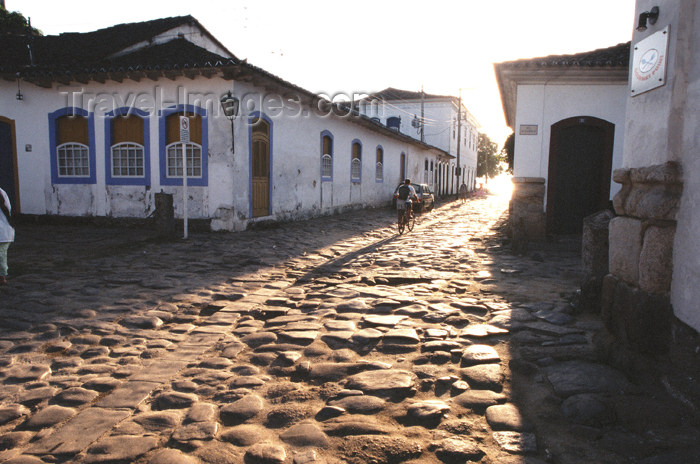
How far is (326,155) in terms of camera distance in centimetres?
1786

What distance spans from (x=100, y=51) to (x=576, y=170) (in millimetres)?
13790

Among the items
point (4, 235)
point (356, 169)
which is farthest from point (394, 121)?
point (4, 235)

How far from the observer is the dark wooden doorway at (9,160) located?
1390 centimetres

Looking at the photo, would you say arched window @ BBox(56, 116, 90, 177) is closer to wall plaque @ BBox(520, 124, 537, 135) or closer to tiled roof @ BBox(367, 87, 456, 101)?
wall plaque @ BBox(520, 124, 537, 135)

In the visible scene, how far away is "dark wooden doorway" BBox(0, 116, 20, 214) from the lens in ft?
45.6

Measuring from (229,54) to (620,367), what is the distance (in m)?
19.9

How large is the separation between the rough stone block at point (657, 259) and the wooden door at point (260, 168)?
10695 mm

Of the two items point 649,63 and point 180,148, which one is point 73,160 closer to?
point 180,148

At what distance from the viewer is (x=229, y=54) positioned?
20.1 meters

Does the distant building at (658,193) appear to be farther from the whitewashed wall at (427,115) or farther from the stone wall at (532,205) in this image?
the whitewashed wall at (427,115)

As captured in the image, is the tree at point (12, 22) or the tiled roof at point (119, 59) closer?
the tiled roof at point (119, 59)

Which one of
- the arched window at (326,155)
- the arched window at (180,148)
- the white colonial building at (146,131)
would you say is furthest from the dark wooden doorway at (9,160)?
the arched window at (326,155)

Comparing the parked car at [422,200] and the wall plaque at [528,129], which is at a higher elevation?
the wall plaque at [528,129]

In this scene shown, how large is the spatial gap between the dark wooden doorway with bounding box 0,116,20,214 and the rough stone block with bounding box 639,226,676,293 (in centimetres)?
1581
